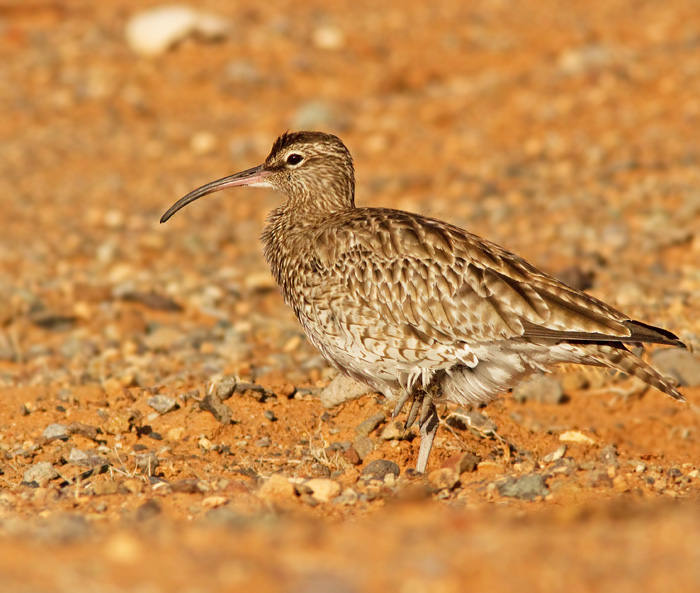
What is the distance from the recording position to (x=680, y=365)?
8.98 m

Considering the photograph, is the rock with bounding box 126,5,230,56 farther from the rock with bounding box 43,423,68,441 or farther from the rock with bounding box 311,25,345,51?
the rock with bounding box 43,423,68,441

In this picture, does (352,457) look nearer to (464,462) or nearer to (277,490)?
(464,462)

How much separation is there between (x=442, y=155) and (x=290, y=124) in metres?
2.93

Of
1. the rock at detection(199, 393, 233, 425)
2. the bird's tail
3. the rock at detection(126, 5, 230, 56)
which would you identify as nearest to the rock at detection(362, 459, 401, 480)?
the rock at detection(199, 393, 233, 425)

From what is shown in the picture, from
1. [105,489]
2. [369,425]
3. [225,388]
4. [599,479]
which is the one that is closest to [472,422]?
[369,425]

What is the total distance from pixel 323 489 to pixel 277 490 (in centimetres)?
28

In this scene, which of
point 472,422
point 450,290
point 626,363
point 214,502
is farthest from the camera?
point 472,422

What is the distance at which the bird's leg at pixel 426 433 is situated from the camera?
685 cm

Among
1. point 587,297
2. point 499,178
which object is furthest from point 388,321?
point 499,178

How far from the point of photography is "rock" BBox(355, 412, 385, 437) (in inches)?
286

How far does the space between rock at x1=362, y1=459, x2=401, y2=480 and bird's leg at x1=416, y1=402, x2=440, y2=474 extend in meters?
0.16

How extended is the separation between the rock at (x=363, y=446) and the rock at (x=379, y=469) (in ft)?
0.53

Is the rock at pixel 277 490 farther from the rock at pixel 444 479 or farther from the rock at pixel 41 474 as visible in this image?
the rock at pixel 41 474

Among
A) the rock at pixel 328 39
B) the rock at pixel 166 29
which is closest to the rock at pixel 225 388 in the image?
the rock at pixel 166 29
